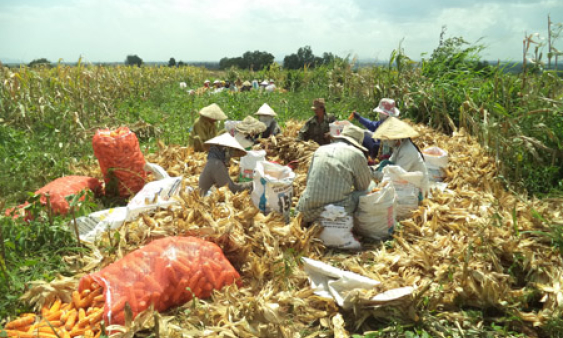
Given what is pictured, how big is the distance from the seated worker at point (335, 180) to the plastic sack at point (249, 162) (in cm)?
106

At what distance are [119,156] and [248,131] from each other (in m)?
2.37

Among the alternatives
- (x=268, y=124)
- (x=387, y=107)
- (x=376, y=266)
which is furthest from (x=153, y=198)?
(x=387, y=107)

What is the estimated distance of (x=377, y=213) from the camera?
363 cm

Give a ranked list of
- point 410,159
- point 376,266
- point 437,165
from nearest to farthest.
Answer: point 376,266, point 410,159, point 437,165

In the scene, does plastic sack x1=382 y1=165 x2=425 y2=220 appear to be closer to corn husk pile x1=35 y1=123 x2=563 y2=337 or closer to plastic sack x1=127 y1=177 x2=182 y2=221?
corn husk pile x1=35 y1=123 x2=563 y2=337

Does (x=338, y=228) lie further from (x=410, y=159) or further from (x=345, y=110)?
(x=345, y=110)

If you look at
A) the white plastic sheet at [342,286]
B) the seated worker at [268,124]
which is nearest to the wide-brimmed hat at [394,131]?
the white plastic sheet at [342,286]

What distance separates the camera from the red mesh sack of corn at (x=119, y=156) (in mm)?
3920

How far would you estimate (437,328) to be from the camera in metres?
2.43

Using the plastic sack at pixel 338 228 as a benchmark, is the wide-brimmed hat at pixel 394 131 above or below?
above

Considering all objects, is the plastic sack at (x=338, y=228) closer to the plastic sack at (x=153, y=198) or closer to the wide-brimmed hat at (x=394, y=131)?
the wide-brimmed hat at (x=394, y=131)

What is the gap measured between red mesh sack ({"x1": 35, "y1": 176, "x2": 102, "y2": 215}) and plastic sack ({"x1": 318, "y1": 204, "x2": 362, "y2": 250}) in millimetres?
2519

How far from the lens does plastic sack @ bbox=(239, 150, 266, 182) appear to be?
180 inches

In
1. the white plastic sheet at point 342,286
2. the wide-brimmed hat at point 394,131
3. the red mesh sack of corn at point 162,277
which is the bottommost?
the white plastic sheet at point 342,286
